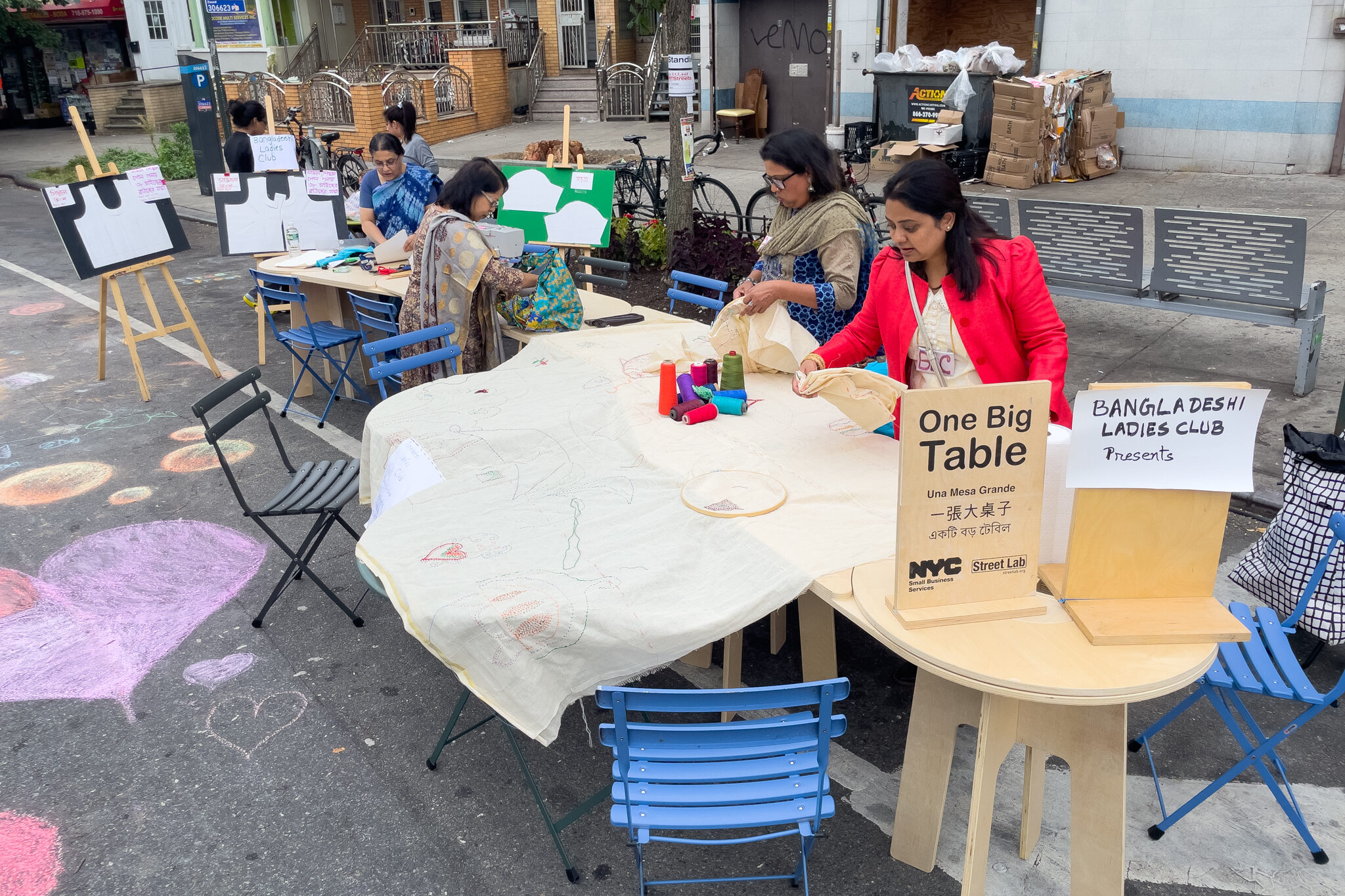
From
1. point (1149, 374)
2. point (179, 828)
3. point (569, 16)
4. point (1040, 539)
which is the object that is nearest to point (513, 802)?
point (179, 828)

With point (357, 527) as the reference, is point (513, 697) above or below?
above

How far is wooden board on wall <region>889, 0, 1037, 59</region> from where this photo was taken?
1488 cm

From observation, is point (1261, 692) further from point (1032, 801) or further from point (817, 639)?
point (817, 639)

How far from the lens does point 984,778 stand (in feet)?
8.20

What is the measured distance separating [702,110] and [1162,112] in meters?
7.57

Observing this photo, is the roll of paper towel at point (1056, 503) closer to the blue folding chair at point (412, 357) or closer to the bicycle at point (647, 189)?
the blue folding chair at point (412, 357)

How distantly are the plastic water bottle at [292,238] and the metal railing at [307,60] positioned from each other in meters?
19.4

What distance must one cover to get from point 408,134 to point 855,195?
4.15m

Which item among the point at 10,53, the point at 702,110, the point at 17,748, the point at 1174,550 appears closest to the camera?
the point at 1174,550

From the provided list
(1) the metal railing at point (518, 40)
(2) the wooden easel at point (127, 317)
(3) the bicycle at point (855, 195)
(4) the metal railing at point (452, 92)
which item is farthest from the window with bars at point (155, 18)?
(2) the wooden easel at point (127, 317)

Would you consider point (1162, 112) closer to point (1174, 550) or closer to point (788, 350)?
point (788, 350)

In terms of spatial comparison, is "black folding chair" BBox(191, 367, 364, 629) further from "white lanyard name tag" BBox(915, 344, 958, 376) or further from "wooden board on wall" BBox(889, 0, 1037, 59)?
"wooden board on wall" BBox(889, 0, 1037, 59)

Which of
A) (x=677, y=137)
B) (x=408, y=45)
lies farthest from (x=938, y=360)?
(x=408, y=45)

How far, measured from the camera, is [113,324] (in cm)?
917
